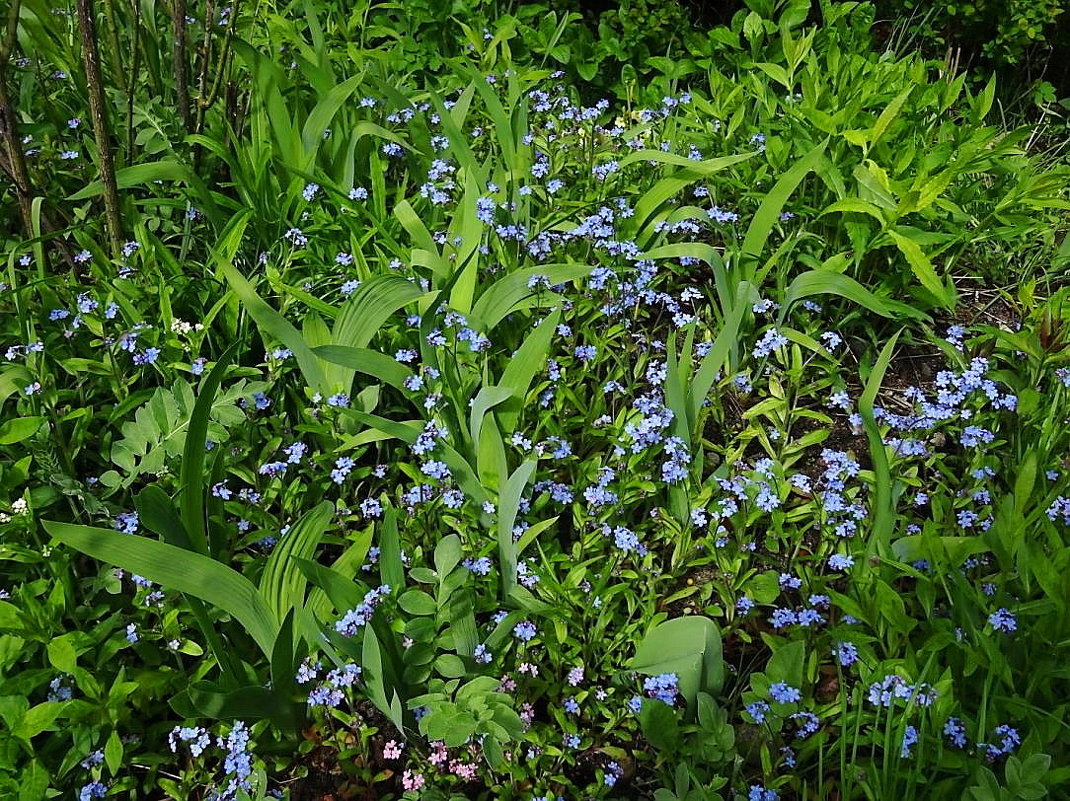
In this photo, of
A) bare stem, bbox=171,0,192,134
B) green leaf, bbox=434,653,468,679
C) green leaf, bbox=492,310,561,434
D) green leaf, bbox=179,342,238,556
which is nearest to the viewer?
green leaf, bbox=179,342,238,556

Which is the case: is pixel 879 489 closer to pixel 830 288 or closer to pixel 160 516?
pixel 830 288

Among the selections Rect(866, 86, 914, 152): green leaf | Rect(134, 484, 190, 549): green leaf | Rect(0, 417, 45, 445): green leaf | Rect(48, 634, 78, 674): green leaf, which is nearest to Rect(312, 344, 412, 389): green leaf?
Rect(134, 484, 190, 549): green leaf

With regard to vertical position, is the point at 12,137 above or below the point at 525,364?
above

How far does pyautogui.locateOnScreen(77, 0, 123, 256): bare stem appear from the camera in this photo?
213 cm

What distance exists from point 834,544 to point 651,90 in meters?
1.92

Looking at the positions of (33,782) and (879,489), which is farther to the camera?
(879,489)

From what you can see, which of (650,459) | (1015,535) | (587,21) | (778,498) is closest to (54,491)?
(650,459)

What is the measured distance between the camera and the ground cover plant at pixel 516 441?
1684 millimetres

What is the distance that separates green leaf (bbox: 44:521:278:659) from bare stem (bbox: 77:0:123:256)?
1123 mm

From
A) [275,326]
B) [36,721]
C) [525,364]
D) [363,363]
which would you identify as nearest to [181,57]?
[275,326]

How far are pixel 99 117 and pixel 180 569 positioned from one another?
50.1 inches

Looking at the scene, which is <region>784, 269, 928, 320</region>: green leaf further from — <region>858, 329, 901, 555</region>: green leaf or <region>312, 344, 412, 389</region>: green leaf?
<region>312, 344, 412, 389</region>: green leaf

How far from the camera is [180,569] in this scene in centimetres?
161

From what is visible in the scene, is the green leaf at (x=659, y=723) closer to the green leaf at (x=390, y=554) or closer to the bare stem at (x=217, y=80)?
the green leaf at (x=390, y=554)
